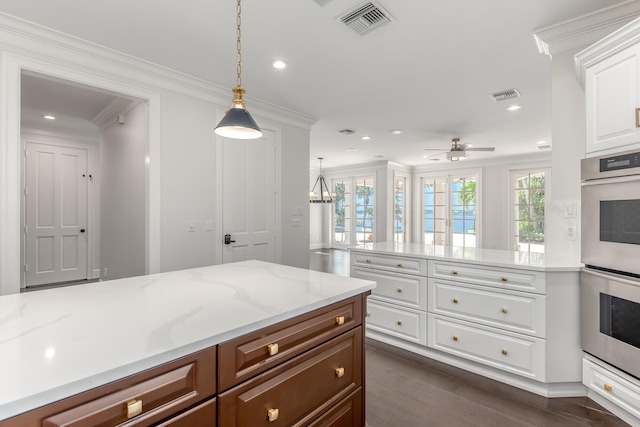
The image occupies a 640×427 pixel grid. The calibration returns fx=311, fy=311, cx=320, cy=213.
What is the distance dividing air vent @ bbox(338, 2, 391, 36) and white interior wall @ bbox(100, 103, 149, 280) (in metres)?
2.06

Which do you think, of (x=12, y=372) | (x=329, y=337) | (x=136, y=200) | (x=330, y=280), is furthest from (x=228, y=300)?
(x=136, y=200)

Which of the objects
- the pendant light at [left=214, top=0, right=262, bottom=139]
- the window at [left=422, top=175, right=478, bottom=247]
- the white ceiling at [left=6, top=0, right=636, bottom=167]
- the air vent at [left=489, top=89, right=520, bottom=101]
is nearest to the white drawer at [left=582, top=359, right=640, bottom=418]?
the white ceiling at [left=6, top=0, right=636, bottom=167]

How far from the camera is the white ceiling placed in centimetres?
203

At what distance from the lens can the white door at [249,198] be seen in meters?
3.52

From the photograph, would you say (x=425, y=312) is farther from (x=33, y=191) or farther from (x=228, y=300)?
(x=33, y=191)

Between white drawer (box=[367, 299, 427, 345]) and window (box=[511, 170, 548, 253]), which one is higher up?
window (box=[511, 170, 548, 253])

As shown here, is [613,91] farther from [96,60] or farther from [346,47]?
[96,60]

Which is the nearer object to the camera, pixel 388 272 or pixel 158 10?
pixel 158 10

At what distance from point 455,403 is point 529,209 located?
6.59 metres

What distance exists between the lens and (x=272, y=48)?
2.51 metres

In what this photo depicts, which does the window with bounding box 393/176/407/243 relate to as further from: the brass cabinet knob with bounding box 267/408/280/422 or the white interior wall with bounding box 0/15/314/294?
the brass cabinet knob with bounding box 267/408/280/422

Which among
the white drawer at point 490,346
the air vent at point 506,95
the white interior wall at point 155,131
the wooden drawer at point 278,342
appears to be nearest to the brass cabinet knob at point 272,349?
the wooden drawer at point 278,342

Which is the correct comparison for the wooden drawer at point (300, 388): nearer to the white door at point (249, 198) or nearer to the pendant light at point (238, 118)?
the pendant light at point (238, 118)

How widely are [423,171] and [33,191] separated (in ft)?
28.1
